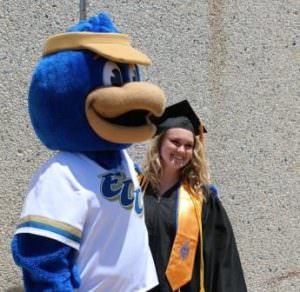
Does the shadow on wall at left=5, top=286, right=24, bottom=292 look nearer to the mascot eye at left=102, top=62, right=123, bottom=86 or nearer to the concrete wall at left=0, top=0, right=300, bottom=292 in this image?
the concrete wall at left=0, top=0, right=300, bottom=292

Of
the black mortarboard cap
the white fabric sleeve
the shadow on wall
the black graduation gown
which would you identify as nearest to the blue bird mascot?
the white fabric sleeve

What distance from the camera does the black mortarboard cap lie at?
11.2ft

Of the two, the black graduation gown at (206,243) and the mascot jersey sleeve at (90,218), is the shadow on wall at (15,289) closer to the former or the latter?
the black graduation gown at (206,243)

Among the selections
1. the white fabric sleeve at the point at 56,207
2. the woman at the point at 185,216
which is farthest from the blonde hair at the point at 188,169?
the white fabric sleeve at the point at 56,207

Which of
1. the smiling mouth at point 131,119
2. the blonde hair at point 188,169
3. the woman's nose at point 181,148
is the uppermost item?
the smiling mouth at point 131,119

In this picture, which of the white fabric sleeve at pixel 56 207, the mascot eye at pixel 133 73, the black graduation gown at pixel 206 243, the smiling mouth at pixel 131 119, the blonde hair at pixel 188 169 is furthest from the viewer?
the blonde hair at pixel 188 169

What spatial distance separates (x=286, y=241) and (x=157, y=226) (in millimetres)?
1430

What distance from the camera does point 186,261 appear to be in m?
3.31

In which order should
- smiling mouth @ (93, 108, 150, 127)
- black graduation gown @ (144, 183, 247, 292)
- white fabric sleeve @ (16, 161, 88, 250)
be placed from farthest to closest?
black graduation gown @ (144, 183, 247, 292), smiling mouth @ (93, 108, 150, 127), white fabric sleeve @ (16, 161, 88, 250)

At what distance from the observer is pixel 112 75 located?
8.23 feet

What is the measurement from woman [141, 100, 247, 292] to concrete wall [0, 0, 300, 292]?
40 cm

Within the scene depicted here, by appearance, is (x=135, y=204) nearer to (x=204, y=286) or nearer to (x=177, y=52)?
(x=204, y=286)

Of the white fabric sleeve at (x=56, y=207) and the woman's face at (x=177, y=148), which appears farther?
the woman's face at (x=177, y=148)

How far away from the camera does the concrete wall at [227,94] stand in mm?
3346
